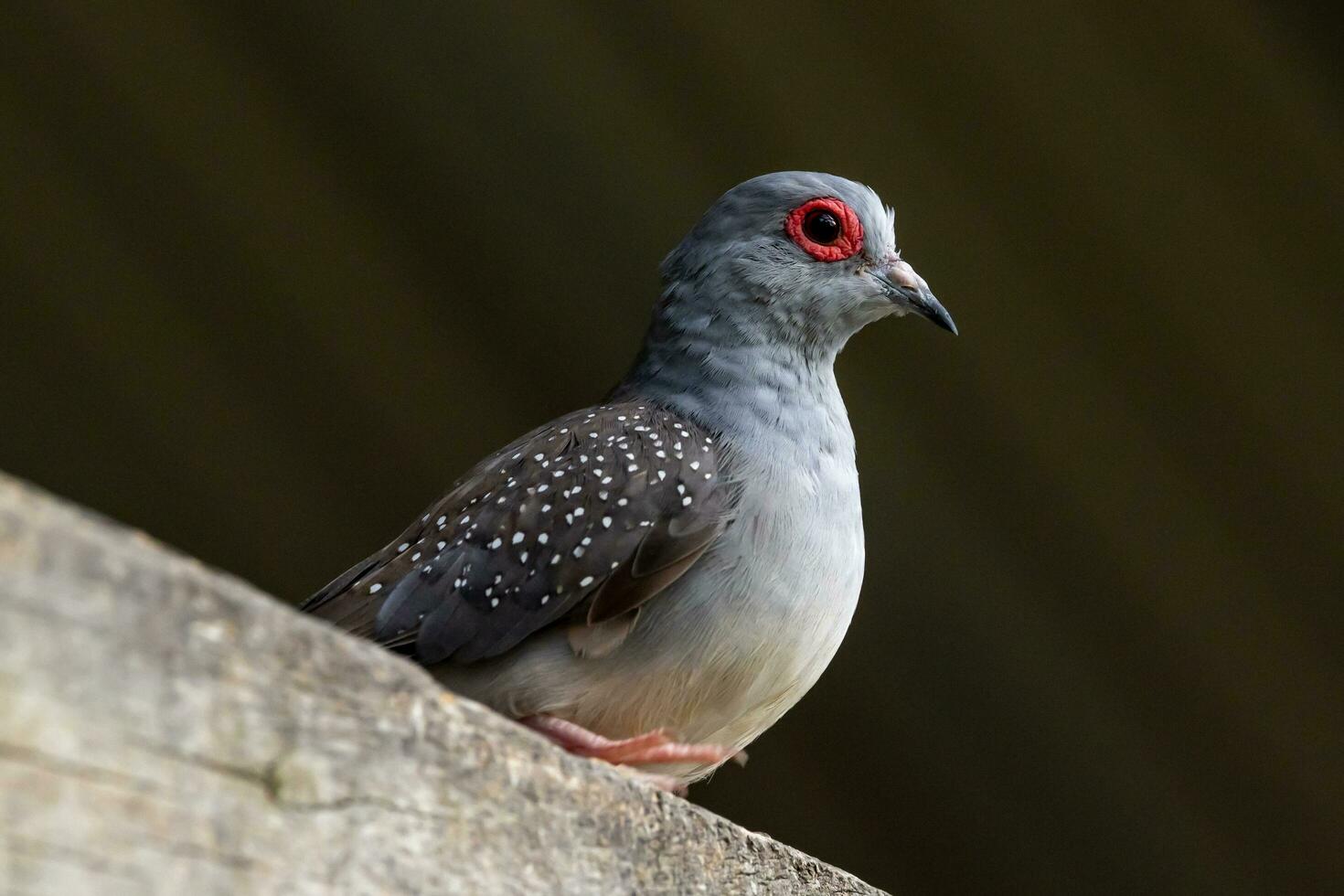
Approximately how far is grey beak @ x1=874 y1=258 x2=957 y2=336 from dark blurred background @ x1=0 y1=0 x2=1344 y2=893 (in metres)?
1.01

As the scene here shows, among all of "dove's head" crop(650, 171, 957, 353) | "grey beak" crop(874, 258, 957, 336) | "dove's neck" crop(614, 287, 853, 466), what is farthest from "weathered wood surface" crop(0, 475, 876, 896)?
"grey beak" crop(874, 258, 957, 336)

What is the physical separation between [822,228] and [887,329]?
4.38 feet

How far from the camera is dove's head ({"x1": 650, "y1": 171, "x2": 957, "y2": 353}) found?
3.04 m

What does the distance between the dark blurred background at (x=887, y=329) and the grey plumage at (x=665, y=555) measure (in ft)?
4.00

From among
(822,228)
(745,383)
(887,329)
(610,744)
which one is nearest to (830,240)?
(822,228)

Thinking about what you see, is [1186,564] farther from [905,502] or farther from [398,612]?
[398,612]

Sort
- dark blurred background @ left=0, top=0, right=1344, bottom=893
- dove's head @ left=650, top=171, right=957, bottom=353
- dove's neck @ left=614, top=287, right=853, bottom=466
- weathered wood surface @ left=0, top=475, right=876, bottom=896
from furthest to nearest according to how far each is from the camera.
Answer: dark blurred background @ left=0, top=0, right=1344, bottom=893
dove's head @ left=650, top=171, right=957, bottom=353
dove's neck @ left=614, top=287, right=853, bottom=466
weathered wood surface @ left=0, top=475, right=876, bottom=896

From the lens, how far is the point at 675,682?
8.11 ft

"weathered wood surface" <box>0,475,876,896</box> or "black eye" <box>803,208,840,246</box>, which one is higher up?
"weathered wood surface" <box>0,475,876,896</box>

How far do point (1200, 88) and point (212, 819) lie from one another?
3301 millimetres

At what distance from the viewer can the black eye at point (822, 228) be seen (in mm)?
3113

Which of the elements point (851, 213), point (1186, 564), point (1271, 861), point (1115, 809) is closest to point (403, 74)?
point (851, 213)

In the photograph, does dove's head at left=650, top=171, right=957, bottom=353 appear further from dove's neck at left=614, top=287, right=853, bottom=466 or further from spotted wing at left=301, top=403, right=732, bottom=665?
spotted wing at left=301, top=403, right=732, bottom=665

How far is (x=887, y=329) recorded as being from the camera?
4.41m
